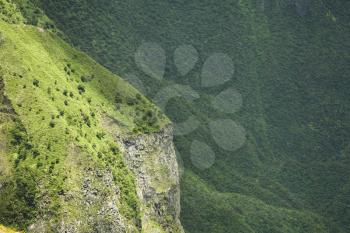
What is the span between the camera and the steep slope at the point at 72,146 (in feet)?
379

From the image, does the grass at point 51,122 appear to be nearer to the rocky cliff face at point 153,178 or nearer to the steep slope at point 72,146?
the steep slope at point 72,146

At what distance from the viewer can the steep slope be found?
379ft

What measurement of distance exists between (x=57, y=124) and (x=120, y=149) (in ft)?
69.2

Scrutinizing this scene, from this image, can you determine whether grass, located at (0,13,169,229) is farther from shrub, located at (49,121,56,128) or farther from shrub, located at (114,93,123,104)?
shrub, located at (114,93,123,104)

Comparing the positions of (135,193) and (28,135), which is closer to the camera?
(28,135)

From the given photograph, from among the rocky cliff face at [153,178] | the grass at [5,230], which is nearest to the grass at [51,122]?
the grass at [5,230]

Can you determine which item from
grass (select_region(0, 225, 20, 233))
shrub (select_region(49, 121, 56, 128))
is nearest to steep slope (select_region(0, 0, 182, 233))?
shrub (select_region(49, 121, 56, 128))

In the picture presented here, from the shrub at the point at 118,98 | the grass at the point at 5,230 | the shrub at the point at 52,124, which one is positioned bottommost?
the grass at the point at 5,230

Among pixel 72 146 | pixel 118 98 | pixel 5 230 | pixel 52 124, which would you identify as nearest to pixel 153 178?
pixel 118 98

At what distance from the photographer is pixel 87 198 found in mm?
122000

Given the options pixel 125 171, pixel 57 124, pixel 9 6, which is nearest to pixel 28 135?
pixel 57 124

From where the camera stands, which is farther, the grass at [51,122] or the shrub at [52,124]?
the shrub at [52,124]

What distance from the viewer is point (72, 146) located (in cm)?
12500

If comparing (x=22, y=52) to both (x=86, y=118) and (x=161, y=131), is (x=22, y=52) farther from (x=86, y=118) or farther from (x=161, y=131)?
(x=161, y=131)
